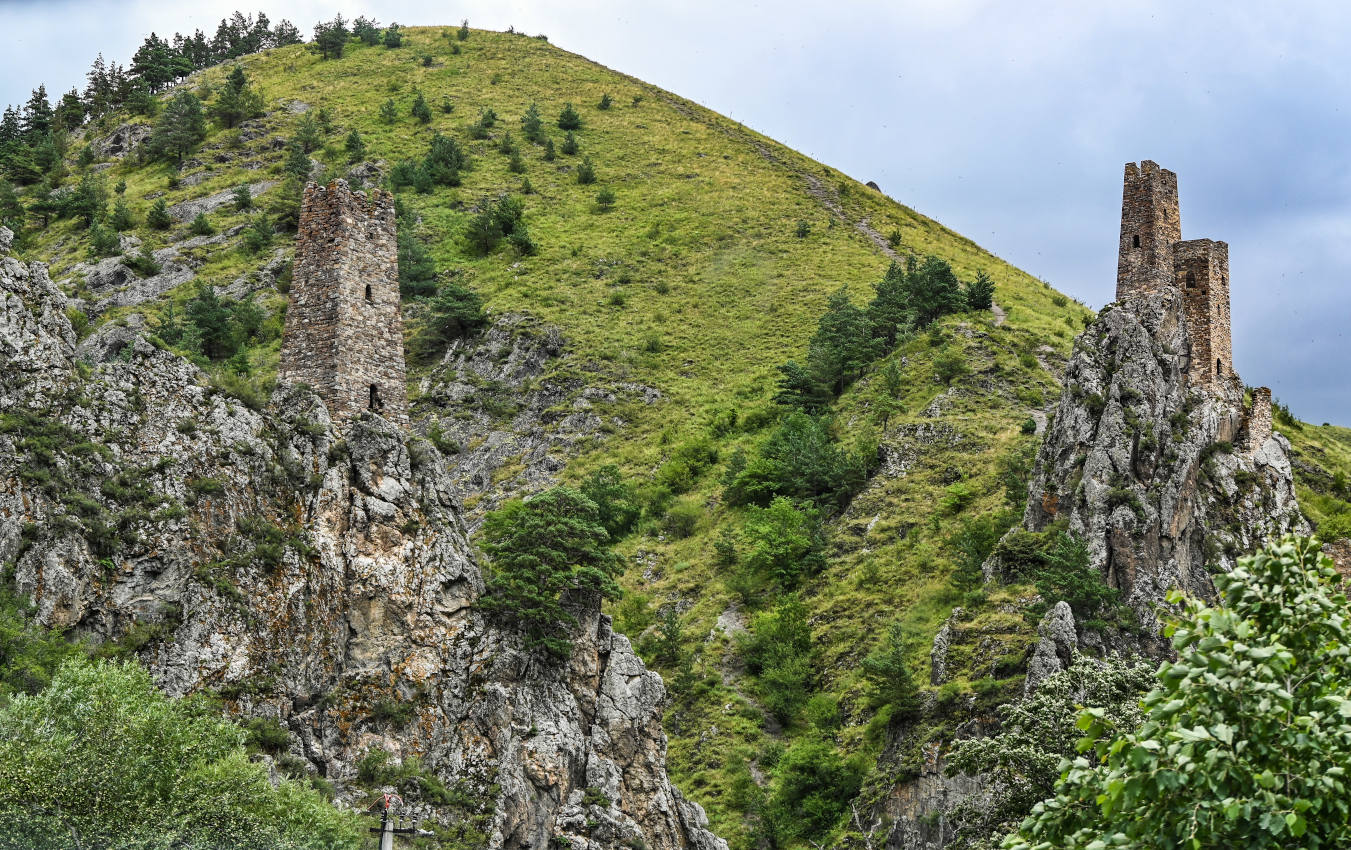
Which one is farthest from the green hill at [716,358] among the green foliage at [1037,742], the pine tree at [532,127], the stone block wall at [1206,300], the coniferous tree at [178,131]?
the stone block wall at [1206,300]

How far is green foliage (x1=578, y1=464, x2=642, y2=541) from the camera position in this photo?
197ft

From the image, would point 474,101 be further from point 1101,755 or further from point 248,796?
point 1101,755

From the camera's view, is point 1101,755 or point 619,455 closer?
point 1101,755

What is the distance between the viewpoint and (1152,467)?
147ft

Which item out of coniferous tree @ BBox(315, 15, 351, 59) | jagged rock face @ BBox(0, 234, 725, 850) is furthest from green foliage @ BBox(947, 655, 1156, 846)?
coniferous tree @ BBox(315, 15, 351, 59)

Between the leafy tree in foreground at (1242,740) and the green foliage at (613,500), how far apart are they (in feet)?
158

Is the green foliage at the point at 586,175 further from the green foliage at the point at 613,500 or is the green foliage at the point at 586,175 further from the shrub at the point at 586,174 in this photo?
the green foliage at the point at 613,500

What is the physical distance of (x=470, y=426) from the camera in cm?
6831

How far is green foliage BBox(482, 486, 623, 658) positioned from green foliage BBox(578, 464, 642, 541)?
780 inches

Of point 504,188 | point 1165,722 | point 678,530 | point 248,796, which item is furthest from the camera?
point 504,188

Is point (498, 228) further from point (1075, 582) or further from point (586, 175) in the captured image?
point (1075, 582)

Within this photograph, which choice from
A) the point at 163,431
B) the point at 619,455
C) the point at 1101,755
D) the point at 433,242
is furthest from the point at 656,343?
the point at 1101,755

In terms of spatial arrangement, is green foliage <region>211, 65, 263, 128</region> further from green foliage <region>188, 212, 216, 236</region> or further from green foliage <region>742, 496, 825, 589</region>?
green foliage <region>742, 496, 825, 589</region>

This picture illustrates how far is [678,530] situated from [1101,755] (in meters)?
47.8
